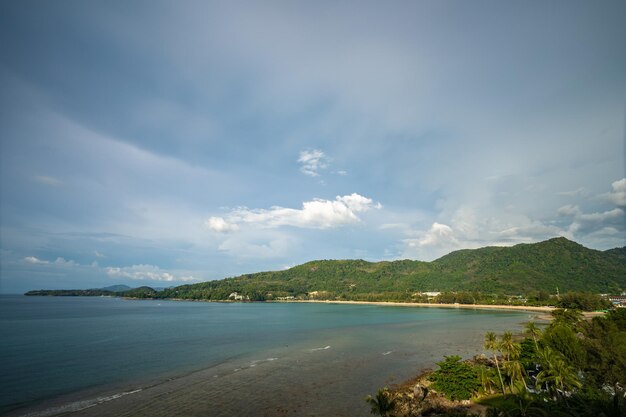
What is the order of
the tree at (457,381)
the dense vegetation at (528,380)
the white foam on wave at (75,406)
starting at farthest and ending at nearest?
the tree at (457,381) < the dense vegetation at (528,380) < the white foam on wave at (75,406)

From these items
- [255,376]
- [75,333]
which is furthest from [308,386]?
[75,333]

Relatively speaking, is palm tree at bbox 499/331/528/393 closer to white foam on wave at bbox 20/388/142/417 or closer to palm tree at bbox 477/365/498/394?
palm tree at bbox 477/365/498/394

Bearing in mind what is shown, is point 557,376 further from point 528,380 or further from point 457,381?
point 528,380

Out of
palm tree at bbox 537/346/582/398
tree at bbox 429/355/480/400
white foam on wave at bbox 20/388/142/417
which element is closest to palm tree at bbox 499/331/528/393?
palm tree at bbox 537/346/582/398

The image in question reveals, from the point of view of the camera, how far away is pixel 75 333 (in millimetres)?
108188

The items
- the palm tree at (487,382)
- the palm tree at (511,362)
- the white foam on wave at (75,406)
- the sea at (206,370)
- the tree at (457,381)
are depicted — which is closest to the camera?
the white foam on wave at (75,406)

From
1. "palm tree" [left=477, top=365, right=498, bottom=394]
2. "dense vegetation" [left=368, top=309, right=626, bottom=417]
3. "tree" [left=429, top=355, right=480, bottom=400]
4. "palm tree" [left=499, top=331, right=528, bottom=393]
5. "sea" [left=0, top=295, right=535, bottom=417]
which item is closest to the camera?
"dense vegetation" [left=368, top=309, right=626, bottom=417]

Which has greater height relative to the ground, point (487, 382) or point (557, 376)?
point (557, 376)

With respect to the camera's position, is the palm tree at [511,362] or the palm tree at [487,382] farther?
the palm tree at [487,382]

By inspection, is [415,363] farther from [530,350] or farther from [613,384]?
[613,384]

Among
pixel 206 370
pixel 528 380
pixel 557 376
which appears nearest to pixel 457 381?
pixel 557 376

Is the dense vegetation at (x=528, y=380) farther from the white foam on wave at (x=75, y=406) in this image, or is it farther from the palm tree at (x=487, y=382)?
the white foam on wave at (x=75, y=406)

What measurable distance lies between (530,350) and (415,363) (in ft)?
74.1

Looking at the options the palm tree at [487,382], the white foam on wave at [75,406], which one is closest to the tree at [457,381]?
the palm tree at [487,382]
